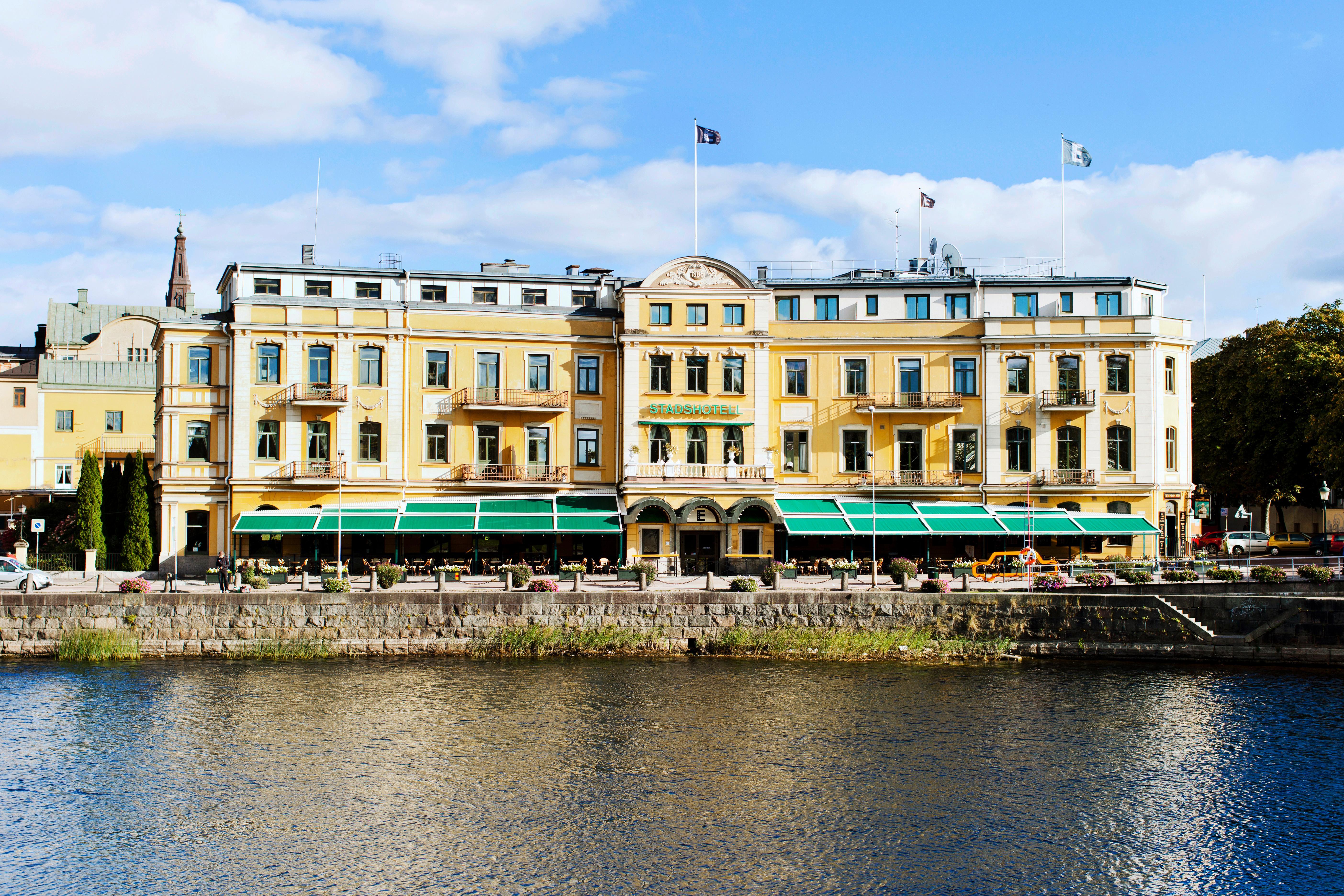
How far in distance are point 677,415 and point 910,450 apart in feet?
43.6

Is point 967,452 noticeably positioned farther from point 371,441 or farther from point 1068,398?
point 371,441

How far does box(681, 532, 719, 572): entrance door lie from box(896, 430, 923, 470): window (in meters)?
11.2

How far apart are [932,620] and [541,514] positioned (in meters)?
20.5

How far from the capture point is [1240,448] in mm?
75312

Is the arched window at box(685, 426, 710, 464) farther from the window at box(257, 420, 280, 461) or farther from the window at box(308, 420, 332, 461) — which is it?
the window at box(257, 420, 280, 461)

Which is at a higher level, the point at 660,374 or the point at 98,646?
the point at 660,374

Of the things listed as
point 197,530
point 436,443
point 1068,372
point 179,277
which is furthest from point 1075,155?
point 179,277

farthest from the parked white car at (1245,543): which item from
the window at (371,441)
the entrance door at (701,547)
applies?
the window at (371,441)

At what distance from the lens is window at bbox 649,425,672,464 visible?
59.7m

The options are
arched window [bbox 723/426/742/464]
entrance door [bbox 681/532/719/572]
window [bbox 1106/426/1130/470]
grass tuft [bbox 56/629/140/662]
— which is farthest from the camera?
window [bbox 1106/426/1130/470]

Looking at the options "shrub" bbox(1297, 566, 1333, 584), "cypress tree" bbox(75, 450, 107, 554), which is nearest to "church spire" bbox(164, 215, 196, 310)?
"cypress tree" bbox(75, 450, 107, 554)

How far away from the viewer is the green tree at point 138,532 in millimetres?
57062

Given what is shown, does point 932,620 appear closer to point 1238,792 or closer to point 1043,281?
point 1238,792

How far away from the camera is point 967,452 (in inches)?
2425
